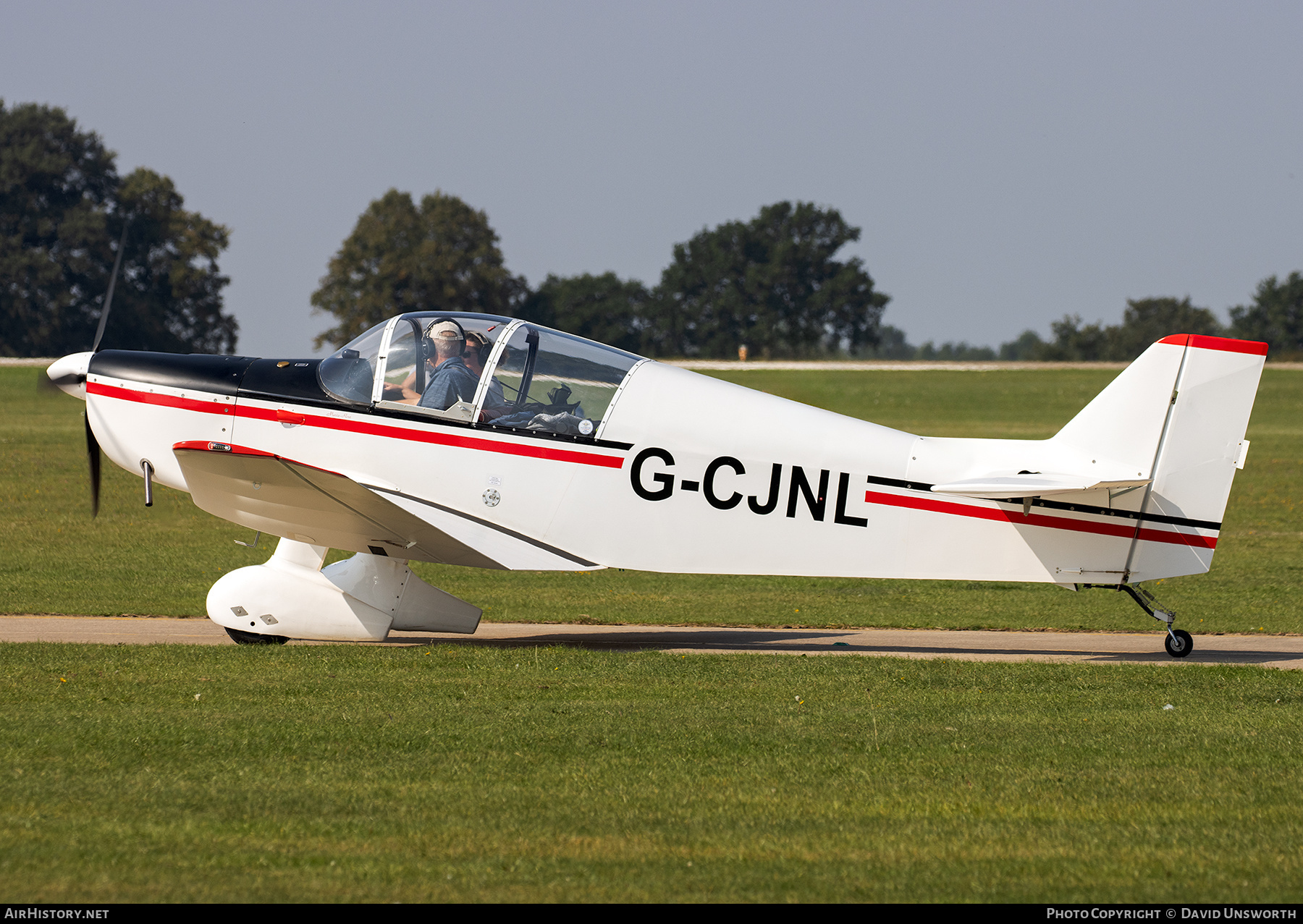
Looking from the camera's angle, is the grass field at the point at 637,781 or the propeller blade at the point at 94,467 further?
the propeller blade at the point at 94,467

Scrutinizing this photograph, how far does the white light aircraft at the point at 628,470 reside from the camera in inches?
355

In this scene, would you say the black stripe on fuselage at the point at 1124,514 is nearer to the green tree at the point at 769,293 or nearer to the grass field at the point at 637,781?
the grass field at the point at 637,781

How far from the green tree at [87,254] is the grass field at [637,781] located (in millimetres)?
63366

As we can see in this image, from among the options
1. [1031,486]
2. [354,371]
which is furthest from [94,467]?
[1031,486]

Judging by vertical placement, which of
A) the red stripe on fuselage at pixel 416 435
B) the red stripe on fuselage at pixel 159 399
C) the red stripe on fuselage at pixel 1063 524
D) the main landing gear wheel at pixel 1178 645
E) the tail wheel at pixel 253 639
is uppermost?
the red stripe on fuselage at pixel 1063 524

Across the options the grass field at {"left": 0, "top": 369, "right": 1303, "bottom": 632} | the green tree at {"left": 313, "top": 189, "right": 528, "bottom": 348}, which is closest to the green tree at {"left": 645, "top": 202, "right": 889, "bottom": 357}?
the green tree at {"left": 313, "top": 189, "right": 528, "bottom": 348}

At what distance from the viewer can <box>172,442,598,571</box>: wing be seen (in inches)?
356

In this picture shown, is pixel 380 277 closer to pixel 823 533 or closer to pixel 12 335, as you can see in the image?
pixel 12 335


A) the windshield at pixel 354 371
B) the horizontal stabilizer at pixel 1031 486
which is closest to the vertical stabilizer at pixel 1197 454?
the horizontal stabilizer at pixel 1031 486

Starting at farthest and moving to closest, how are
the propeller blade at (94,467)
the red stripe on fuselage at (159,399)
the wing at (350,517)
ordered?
the propeller blade at (94,467), the red stripe on fuselage at (159,399), the wing at (350,517)

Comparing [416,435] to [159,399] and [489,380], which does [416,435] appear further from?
[159,399]

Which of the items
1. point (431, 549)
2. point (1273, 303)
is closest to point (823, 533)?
point (431, 549)

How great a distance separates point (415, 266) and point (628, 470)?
69460 mm

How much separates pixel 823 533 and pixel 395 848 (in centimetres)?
479
